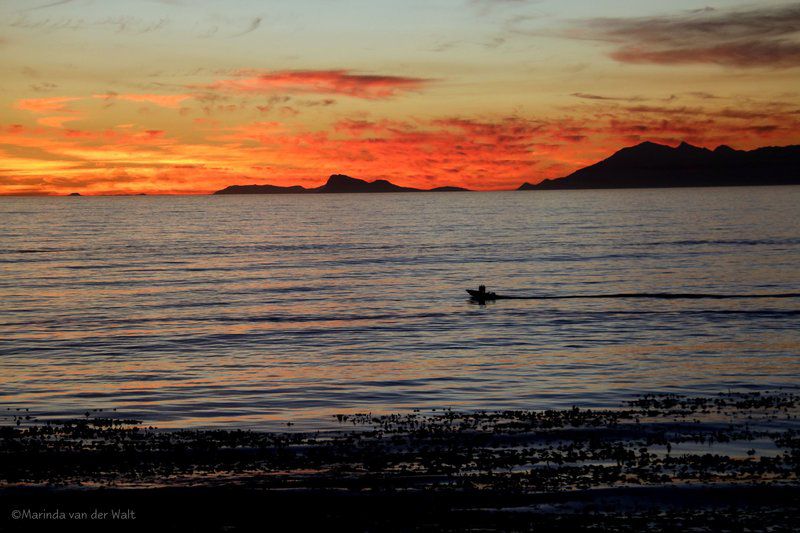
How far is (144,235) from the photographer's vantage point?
508ft

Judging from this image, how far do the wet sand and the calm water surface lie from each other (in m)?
3.35

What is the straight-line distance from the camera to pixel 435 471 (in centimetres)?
2136

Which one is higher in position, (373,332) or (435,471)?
(435,471)

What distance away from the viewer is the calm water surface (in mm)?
32531

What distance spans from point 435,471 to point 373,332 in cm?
2829

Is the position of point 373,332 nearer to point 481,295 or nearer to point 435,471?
point 481,295

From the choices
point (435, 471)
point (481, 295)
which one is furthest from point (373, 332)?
point (435, 471)

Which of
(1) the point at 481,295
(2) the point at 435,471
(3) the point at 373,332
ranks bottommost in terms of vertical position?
(3) the point at 373,332

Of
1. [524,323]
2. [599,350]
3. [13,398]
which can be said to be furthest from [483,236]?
[13,398]

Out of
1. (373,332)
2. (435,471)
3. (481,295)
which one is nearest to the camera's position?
(435,471)

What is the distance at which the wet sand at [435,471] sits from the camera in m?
18.1

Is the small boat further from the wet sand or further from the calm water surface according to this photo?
the wet sand

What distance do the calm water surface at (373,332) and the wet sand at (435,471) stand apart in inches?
132

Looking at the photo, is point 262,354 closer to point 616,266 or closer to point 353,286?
point 353,286
